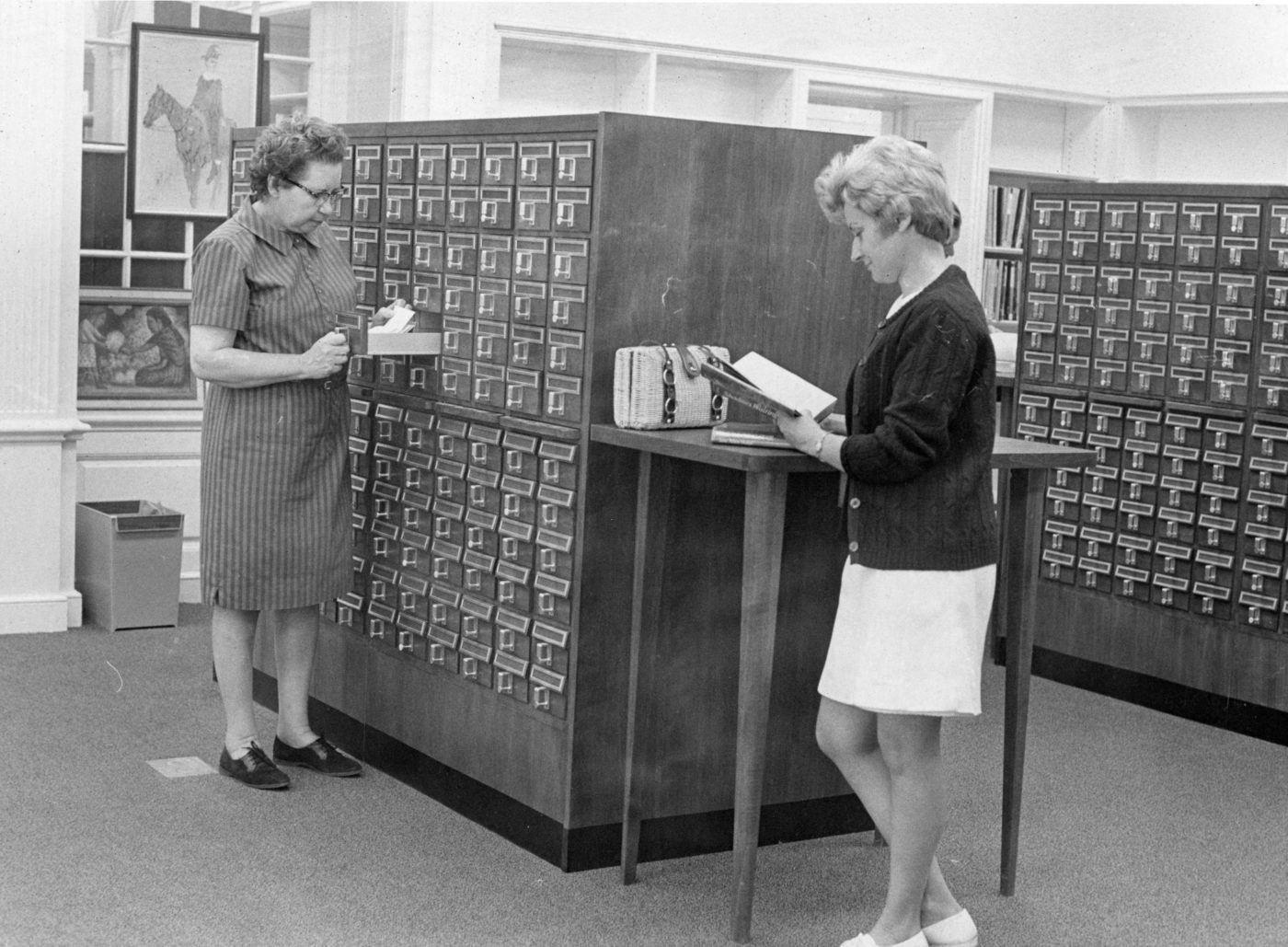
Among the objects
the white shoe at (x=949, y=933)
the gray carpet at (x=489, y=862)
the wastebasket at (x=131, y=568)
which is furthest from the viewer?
the wastebasket at (x=131, y=568)

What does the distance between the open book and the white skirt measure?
1.04ft

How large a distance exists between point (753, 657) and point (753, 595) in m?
0.11

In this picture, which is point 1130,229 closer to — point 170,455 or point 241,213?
point 241,213

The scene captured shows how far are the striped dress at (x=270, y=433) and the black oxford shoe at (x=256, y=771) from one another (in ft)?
1.20

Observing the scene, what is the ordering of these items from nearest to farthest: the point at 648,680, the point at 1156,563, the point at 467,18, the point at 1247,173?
the point at 648,680 < the point at 1156,563 < the point at 467,18 < the point at 1247,173

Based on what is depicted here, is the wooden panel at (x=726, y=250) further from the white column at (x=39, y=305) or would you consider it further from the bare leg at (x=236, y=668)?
the white column at (x=39, y=305)

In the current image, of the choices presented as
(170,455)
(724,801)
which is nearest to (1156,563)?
(724,801)

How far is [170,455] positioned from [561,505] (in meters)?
3.03

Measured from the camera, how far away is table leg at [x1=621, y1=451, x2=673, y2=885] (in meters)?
3.46

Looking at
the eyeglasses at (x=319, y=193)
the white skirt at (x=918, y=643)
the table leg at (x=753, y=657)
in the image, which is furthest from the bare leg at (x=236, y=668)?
the white skirt at (x=918, y=643)

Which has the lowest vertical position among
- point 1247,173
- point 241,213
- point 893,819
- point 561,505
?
point 893,819

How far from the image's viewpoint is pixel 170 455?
6172 mm

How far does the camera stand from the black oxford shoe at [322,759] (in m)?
4.14

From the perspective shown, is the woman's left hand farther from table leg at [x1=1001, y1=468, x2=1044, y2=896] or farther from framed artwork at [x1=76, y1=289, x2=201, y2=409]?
framed artwork at [x1=76, y1=289, x2=201, y2=409]
